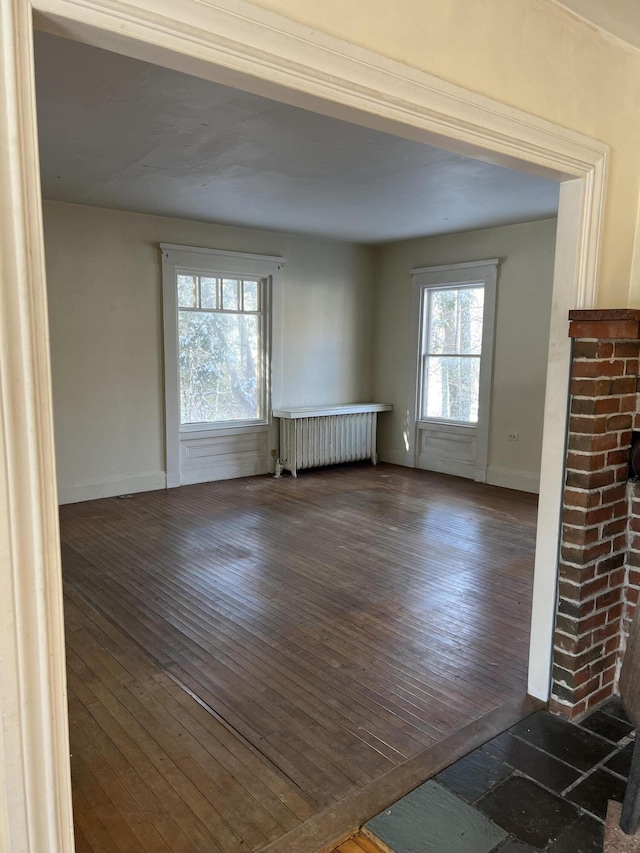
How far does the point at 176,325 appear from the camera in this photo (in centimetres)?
618

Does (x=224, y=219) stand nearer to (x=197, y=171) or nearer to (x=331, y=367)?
(x=197, y=171)

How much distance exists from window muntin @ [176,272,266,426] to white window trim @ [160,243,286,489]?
0.07 meters

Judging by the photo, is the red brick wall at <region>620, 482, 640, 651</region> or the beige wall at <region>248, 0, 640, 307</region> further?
the red brick wall at <region>620, 482, 640, 651</region>

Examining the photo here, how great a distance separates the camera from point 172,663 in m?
2.87

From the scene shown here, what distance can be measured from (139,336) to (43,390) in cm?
503

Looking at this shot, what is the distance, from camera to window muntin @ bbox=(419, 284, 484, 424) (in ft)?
22.4

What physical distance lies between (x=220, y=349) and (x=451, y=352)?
2.73 metres

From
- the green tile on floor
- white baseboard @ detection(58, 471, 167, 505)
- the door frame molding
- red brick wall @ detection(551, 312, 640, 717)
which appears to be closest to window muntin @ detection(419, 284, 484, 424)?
white baseboard @ detection(58, 471, 167, 505)

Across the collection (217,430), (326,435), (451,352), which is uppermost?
(451,352)

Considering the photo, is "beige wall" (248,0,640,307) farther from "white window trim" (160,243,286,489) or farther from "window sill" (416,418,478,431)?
"white window trim" (160,243,286,489)

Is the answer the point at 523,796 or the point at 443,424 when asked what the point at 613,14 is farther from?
the point at 443,424

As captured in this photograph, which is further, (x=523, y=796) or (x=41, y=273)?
(x=523, y=796)

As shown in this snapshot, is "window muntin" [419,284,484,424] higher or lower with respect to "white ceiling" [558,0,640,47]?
lower

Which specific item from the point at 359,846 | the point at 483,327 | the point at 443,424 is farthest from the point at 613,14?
the point at 443,424
